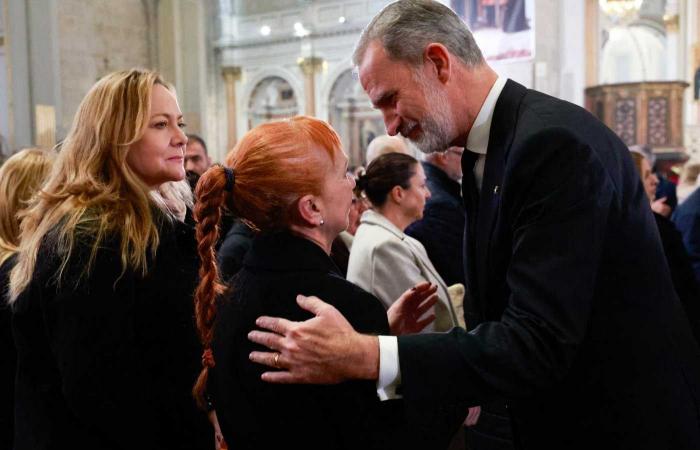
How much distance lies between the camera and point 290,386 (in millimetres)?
1597

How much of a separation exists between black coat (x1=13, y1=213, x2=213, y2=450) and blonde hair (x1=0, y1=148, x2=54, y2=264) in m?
0.69

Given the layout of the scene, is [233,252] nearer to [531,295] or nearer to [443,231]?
[443,231]

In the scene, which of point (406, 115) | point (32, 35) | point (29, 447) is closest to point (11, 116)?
point (32, 35)

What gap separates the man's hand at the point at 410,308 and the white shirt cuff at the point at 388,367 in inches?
22.0

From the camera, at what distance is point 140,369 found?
212 cm

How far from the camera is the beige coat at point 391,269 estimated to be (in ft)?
10.9

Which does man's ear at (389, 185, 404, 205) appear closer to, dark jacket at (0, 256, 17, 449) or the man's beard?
the man's beard

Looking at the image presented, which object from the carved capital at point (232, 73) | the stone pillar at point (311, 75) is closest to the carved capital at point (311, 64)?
the stone pillar at point (311, 75)

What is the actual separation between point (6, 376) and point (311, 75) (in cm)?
1890

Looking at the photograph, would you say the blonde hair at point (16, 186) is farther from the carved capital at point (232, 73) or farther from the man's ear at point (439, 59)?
the carved capital at point (232, 73)

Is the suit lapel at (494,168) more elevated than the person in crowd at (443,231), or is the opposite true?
the suit lapel at (494,168)

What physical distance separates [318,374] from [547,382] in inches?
20.7

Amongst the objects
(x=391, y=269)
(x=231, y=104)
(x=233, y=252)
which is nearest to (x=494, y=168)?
(x=391, y=269)

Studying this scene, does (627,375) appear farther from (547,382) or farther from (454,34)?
(454,34)
